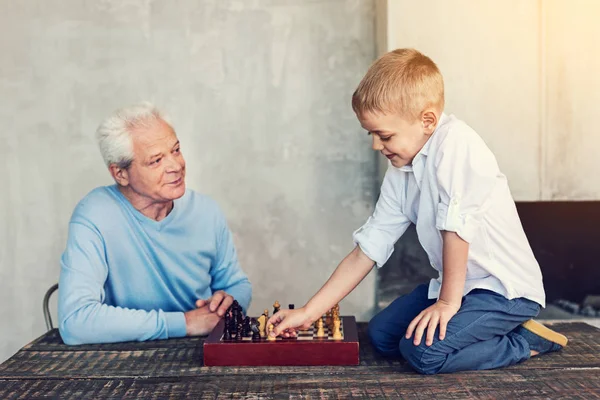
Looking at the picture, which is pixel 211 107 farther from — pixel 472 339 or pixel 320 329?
pixel 472 339

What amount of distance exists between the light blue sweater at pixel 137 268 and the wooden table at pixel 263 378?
0.14 metres

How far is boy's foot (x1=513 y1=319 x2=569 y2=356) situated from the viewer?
2102mm

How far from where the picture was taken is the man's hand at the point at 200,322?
238 cm

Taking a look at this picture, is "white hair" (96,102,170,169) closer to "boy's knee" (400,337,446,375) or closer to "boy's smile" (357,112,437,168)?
"boy's smile" (357,112,437,168)

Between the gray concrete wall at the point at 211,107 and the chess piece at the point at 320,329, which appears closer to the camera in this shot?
the chess piece at the point at 320,329

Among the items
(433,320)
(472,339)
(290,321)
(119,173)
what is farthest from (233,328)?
(119,173)

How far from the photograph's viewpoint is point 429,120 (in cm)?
209

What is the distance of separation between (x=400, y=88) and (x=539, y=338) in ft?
2.72

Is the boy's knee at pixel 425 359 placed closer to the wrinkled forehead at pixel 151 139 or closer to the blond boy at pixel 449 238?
the blond boy at pixel 449 238

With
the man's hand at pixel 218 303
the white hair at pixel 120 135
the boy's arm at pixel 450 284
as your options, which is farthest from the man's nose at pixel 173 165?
the boy's arm at pixel 450 284

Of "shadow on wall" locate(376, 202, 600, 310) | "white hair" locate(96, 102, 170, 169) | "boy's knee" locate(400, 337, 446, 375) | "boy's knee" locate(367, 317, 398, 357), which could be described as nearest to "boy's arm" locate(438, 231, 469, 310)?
"boy's knee" locate(400, 337, 446, 375)

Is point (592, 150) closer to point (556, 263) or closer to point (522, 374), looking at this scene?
point (556, 263)

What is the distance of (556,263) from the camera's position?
3.88 metres

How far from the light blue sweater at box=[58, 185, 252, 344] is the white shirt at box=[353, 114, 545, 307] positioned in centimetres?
64
